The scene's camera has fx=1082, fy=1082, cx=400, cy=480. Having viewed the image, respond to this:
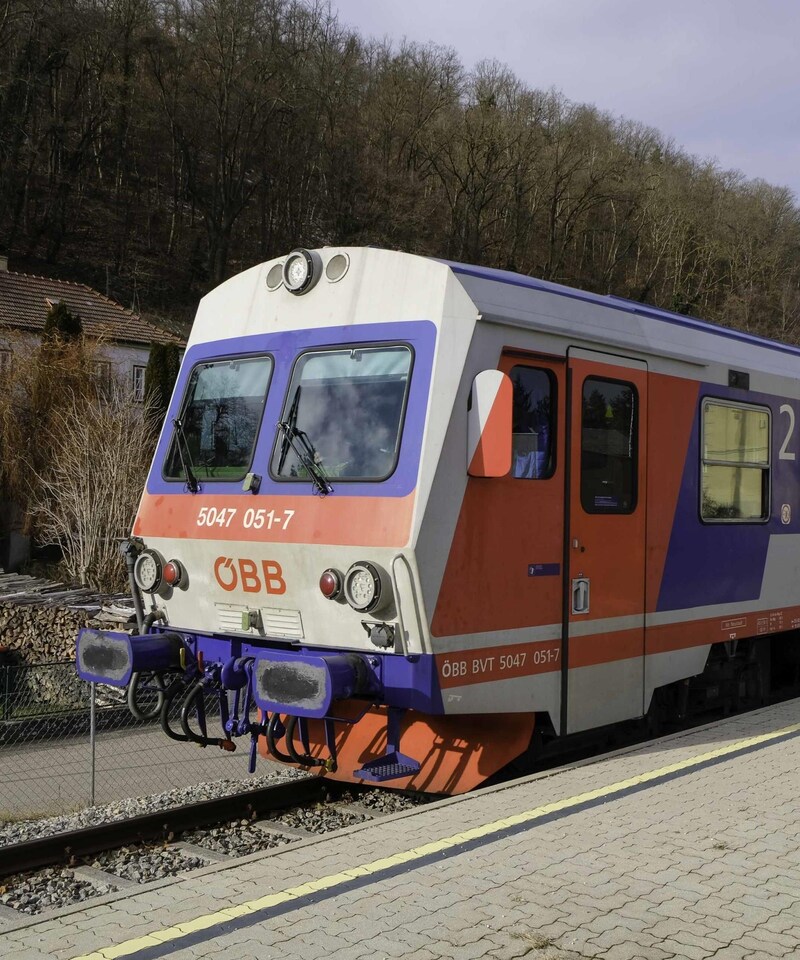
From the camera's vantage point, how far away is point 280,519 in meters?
6.39

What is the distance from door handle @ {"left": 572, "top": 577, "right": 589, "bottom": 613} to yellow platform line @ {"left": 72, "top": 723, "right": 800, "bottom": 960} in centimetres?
107

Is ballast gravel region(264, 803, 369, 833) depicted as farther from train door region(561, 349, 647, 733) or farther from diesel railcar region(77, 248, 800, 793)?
train door region(561, 349, 647, 733)

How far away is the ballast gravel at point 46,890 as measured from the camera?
18.2 feet

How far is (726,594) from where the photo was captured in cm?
834

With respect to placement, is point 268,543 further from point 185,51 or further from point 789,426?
point 185,51

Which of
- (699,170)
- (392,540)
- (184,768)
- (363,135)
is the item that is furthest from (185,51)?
(392,540)

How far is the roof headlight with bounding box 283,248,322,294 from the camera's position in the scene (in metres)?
6.69

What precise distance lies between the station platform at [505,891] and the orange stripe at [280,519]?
1561 mm

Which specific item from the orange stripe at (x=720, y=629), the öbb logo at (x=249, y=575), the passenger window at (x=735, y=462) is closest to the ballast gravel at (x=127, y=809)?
the öbb logo at (x=249, y=575)

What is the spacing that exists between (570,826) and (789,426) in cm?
487

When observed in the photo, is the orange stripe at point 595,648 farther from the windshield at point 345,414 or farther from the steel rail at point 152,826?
the steel rail at point 152,826

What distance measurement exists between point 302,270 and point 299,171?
45547 mm

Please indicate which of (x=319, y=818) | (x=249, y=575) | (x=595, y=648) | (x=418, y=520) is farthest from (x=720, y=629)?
(x=249, y=575)

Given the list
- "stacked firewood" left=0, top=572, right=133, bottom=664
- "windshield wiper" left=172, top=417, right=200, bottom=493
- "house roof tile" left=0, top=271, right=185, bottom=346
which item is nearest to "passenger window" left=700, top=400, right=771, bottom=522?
"windshield wiper" left=172, top=417, right=200, bottom=493
